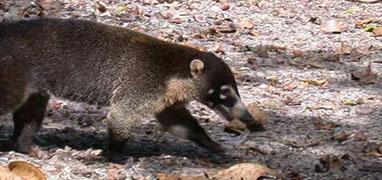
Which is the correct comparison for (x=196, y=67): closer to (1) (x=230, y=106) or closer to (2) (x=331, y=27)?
(1) (x=230, y=106)

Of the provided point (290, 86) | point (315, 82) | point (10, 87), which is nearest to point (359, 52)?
point (315, 82)

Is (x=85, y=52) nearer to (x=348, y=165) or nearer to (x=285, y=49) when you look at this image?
(x=348, y=165)

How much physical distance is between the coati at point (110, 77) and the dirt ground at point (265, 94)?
0.86ft

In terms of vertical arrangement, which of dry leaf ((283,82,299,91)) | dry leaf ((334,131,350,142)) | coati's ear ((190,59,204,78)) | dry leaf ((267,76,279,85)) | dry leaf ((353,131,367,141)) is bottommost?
dry leaf ((267,76,279,85))

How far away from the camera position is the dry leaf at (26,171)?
596 cm

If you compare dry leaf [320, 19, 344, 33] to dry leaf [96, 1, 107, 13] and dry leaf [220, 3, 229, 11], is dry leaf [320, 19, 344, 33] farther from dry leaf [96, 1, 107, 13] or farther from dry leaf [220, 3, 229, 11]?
dry leaf [96, 1, 107, 13]

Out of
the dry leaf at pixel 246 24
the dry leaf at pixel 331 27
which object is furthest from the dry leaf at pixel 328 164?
the dry leaf at pixel 331 27

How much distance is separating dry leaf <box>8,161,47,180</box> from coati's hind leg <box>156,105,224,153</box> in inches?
59.9

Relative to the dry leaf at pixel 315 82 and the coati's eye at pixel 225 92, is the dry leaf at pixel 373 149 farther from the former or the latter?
the dry leaf at pixel 315 82

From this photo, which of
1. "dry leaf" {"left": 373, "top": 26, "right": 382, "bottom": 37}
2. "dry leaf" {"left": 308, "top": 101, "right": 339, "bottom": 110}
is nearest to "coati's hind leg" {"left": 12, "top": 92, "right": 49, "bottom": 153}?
"dry leaf" {"left": 308, "top": 101, "right": 339, "bottom": 110}

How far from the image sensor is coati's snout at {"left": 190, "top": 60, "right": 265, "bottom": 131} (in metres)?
7.16

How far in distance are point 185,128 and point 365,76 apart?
2967 millimetres

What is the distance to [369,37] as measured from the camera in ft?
36.8

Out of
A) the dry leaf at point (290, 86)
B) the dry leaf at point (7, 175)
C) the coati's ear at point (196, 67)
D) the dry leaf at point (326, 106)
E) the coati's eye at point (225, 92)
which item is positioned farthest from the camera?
the dry leaf at point (290, 86)
